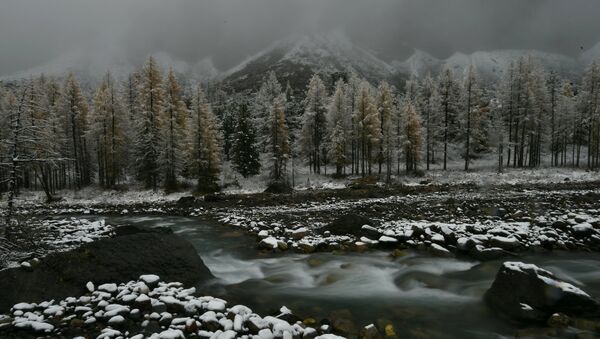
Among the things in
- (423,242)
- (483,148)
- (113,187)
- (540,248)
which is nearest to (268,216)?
(423,242)

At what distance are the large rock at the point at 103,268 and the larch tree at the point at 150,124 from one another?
3161 centimetres

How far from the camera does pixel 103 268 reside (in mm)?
10102

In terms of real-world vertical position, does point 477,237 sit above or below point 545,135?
below

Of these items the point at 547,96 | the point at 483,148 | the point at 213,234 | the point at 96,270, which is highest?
the point at 547,96

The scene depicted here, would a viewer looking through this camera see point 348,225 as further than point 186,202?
No

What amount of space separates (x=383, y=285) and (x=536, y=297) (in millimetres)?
4250

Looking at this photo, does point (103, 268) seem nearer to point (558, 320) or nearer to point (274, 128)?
point (558, 320)

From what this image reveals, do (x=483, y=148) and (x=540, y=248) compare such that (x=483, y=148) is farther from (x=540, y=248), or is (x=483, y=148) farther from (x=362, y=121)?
(x=540, y=248)

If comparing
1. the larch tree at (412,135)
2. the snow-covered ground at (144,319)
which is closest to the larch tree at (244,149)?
the larch tree at (412,135)

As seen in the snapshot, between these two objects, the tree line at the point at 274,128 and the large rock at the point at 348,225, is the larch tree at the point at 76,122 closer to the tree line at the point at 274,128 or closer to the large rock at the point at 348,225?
the tree line at the point at 274,128

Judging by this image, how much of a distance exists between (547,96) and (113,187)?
6100 centimetres

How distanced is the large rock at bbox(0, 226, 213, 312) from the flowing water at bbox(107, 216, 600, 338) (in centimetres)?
150

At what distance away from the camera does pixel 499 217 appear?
19109 mm

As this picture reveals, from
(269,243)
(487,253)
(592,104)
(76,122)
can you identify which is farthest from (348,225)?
(592,104)
